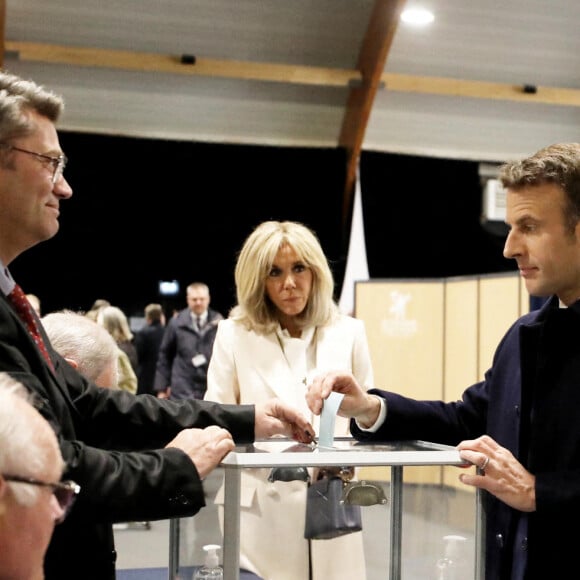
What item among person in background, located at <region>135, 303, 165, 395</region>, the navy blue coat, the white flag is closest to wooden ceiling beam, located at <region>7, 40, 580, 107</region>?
the white flag

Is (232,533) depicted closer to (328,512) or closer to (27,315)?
(328,512)

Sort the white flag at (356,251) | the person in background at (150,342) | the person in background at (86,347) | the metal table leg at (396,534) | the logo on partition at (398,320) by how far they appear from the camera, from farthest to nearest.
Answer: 1. the white flag at (356,251)
2. the person in background at (150,342)
3. the logo on partition at (398,320)
4. the person in background at (86,347)
5. the metal table leg at (396,534)

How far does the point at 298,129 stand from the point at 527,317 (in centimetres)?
851

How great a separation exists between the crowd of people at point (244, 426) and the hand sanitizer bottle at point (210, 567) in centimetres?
7

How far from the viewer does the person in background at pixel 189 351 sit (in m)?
6.68

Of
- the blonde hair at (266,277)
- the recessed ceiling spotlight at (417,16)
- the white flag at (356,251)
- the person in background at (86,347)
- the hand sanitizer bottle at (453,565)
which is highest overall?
the recessed ceiling spotlight at (417,16)

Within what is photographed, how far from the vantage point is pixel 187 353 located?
6723 millimetres

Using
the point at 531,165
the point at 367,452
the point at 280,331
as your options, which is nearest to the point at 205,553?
the point at 367,452

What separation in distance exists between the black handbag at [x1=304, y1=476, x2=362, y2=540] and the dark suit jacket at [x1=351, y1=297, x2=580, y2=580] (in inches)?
10.9

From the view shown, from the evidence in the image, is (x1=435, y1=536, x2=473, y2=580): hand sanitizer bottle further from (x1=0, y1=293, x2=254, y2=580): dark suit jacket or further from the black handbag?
(x1=0, y1=293, x2=254, y2=580): dark suit jacket

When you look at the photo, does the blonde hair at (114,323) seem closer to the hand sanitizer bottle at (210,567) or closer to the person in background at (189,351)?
the person in background at (189,351)

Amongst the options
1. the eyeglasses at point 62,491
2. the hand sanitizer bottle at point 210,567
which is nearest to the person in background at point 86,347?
the hand sanitizer bottle at point 210,567

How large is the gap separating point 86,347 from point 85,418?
515 mm

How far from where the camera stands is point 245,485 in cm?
132
